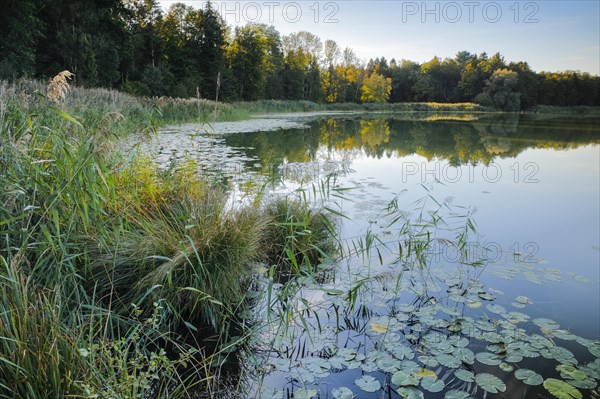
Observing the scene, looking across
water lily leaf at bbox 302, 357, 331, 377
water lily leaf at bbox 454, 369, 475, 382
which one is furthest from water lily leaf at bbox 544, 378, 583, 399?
water lily leaf at bbox 302, 357, 331, 377

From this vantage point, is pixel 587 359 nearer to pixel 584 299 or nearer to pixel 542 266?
pixel 584 299

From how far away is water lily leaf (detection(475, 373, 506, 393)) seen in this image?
1870 mm

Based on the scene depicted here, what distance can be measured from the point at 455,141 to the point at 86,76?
2029 centimetres

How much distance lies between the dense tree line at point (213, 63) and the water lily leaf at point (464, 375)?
2654mm

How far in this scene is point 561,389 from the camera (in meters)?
1.86

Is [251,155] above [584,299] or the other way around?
above

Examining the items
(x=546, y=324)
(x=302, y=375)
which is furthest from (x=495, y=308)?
(x=302, y=375)

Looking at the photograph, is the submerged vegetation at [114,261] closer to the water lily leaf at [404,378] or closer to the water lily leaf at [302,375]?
the water lily leaf at [302,375]

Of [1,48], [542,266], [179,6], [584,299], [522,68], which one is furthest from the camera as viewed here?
[522,68]

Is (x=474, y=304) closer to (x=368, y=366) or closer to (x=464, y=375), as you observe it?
(x=464, y=375)

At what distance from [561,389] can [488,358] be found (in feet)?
1.14

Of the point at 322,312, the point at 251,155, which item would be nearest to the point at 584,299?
the point at 322,312

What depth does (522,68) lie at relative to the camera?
60.3 meters

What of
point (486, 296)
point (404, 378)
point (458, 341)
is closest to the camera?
point (404, 378)
